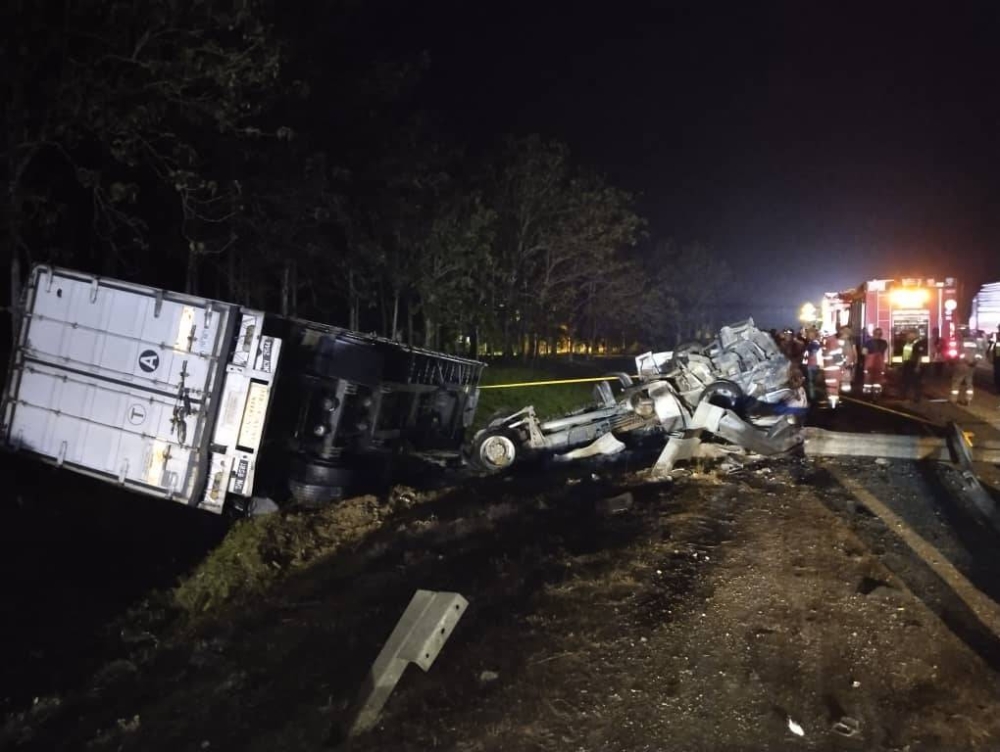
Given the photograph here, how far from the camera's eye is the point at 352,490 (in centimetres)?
856

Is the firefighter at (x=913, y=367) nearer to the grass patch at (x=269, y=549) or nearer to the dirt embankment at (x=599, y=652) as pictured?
the dirt embankment at (x=599, y=652)

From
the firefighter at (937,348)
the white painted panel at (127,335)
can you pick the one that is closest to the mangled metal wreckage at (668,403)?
the white painted panel at (127,335)

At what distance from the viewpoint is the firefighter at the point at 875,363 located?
1487cm

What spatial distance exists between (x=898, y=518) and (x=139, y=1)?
9.25 m

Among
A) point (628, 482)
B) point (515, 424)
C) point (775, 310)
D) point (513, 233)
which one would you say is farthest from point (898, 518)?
point (775, 310)

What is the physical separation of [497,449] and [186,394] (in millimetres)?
4016

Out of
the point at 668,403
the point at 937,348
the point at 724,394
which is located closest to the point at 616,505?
the point at 668,403

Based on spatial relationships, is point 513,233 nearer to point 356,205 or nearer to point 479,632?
point 356,205

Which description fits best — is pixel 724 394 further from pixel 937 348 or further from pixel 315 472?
pixel 937 348

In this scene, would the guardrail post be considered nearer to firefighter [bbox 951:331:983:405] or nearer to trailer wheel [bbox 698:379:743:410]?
trailer wheel [bbox 698:379:743:410]

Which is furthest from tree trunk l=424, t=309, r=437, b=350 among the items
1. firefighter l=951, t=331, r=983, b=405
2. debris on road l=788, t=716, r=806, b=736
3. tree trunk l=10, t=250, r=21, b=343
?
Answer: debris on road l=788, t=716, r=806, b=736

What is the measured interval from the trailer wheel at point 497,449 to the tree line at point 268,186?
4.26 m

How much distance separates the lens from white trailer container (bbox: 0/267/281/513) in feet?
24.7

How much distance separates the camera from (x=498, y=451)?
33.6ft
